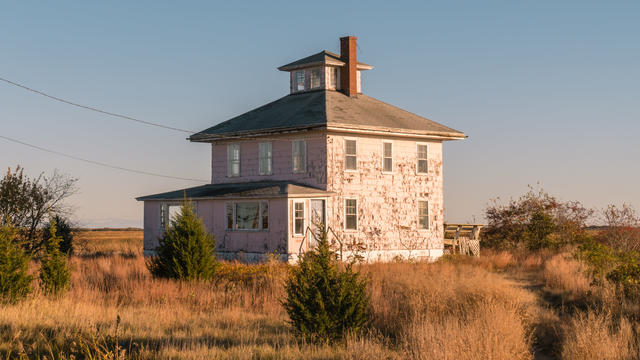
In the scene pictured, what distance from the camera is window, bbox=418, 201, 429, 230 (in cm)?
3297

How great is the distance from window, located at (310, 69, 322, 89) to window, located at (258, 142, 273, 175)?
509 centimetres

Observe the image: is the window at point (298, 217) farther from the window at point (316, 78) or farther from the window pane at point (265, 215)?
the window at point (316, 78)

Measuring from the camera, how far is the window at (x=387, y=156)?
1257 inches

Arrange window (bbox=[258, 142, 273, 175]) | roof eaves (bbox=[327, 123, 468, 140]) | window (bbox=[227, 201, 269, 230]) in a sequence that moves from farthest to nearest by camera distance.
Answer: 1. window (bbox=[258, 142, 273, 175])
2. roof eaves (bbox=[327, 123, 468, 140])
3. window (bbox=[227, 201, 269, 230])

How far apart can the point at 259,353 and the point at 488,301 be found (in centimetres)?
646

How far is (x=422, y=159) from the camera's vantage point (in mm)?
33281

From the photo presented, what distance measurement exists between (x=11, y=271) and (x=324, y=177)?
1492cm

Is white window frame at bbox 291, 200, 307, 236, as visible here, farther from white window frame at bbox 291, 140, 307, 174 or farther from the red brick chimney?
the red brick chimney

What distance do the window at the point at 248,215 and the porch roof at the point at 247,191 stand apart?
20.6 inches

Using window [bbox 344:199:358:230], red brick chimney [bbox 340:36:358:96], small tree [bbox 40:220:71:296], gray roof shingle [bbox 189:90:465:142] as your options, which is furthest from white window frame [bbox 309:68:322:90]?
small tree [bbox 40:220:71:296]

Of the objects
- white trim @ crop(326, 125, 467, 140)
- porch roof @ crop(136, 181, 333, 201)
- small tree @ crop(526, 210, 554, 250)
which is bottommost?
small tree @ crop(526, 210, 554, 250)

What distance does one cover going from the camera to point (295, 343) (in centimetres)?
1251

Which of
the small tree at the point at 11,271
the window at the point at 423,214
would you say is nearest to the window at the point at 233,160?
the window at the point at 423,214

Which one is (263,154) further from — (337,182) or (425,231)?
(425,231)
